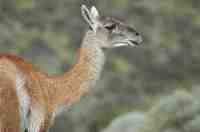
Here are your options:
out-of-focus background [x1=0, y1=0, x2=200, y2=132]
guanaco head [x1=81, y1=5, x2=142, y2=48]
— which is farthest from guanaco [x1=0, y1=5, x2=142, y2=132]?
out-of-focus background [x1=0, y1=0, x2=200, y2=132]

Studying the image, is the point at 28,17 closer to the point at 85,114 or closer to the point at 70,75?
the point at 85,114

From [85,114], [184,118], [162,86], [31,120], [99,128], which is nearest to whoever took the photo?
[31,120]

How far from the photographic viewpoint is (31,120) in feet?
39.1

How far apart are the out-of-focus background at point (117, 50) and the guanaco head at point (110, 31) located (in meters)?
8.10

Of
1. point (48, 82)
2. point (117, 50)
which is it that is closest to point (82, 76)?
point (48, 82)

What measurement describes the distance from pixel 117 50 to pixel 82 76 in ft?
46.7

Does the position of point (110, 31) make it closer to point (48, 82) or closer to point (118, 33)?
point (118, 33)

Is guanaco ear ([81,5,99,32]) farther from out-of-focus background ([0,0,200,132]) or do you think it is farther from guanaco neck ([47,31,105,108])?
out-of-focus background ([0,0,200,132])

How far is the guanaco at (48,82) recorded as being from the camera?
38.0 ft

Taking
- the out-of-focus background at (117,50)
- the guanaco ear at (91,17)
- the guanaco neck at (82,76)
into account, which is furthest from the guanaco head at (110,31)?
the out-of-focus background at (117,50)

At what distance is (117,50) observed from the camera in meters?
26.8

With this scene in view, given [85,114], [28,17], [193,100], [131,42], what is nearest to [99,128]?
[85,114]

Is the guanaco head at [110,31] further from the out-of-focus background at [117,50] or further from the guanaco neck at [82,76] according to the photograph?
the out-of-focus background at [117,50]

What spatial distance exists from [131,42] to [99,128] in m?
8.45
